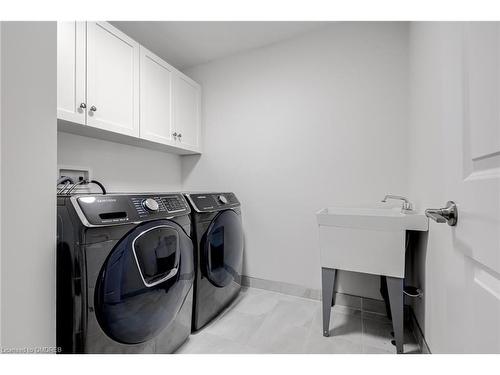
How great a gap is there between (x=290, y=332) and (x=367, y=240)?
0.78 meters

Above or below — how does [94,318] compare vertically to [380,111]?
below

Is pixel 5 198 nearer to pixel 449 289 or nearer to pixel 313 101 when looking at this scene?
pixel 449 289

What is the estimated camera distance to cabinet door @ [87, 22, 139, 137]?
1.35 metres

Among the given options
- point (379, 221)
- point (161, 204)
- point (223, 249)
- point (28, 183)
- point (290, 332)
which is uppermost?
point (28, 183)

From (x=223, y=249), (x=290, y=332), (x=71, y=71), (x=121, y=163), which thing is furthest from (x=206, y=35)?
(x=290, y=332)

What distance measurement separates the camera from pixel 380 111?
1.68 metres

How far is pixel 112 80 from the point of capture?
4.83 ft

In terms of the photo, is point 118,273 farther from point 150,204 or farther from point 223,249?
point 223,249

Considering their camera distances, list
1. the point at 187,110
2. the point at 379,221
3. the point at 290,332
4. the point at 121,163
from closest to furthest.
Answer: the point at 379,221 < the point at 290,332 < the point at 121,163 < the point at 187,110

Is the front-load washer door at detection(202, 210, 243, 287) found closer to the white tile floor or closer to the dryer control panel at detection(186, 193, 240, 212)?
the dryer control panel at detection(186, 193, 240, 212)

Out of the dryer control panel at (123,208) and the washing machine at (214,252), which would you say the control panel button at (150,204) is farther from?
the washing machine at (214,252)

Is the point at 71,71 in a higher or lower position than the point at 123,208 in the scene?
higher
